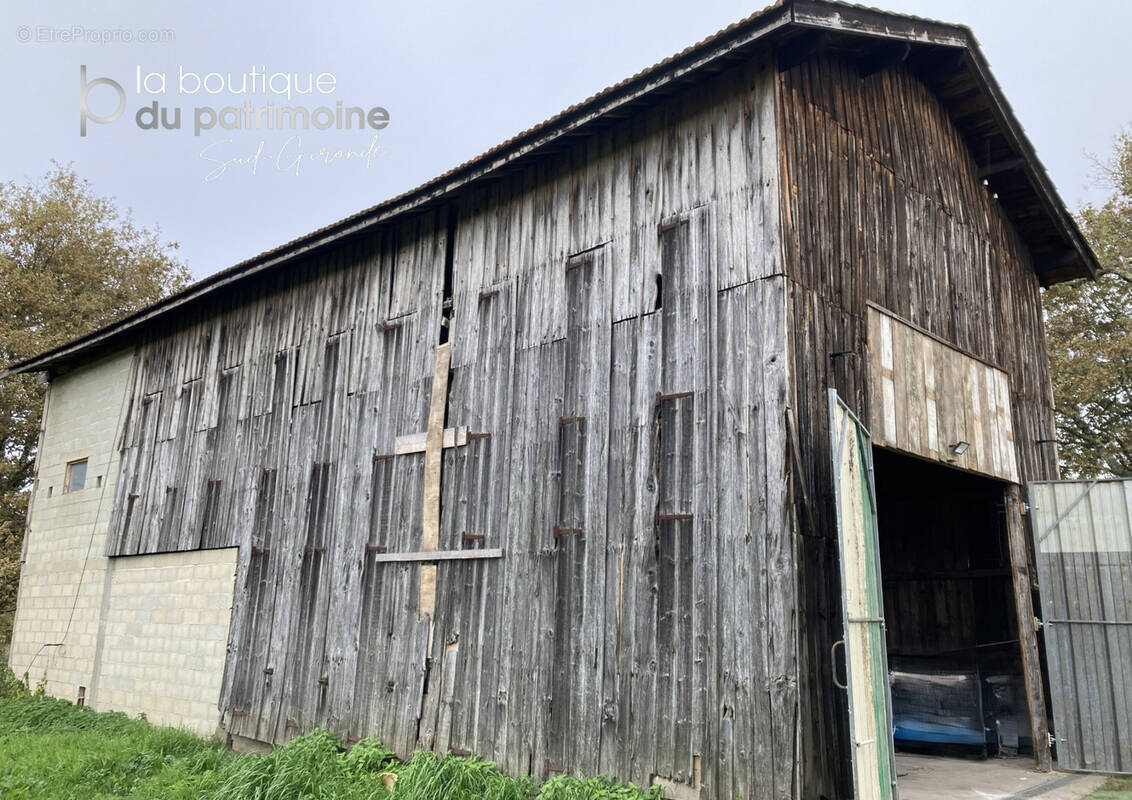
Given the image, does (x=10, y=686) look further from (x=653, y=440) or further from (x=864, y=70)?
(x=864, y=70)

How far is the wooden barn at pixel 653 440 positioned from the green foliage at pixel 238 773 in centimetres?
31

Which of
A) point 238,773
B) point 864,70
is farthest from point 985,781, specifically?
point 238,773

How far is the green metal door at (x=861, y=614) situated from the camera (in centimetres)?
556

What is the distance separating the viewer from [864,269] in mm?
7707

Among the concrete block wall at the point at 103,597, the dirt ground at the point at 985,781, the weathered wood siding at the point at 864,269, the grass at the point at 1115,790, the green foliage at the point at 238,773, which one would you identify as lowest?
the green foliage at the point at 238,773

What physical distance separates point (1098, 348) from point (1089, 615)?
38.9 feet

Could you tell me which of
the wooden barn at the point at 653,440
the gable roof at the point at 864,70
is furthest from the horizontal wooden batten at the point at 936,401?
the gable roof at the point at 864,70

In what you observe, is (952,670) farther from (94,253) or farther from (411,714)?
(94,253)

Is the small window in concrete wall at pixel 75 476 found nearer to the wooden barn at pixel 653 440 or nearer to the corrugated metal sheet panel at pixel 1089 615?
the wooden barn at pixel 653 440

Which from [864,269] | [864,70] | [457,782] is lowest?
[457,782]

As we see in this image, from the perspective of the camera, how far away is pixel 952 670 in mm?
9898

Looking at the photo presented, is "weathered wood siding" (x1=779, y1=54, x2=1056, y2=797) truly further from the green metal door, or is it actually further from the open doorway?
the open doorway

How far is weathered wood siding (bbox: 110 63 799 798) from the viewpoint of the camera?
641cm

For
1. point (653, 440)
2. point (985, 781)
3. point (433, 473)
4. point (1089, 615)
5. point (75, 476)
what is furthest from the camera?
point (75, 476)
